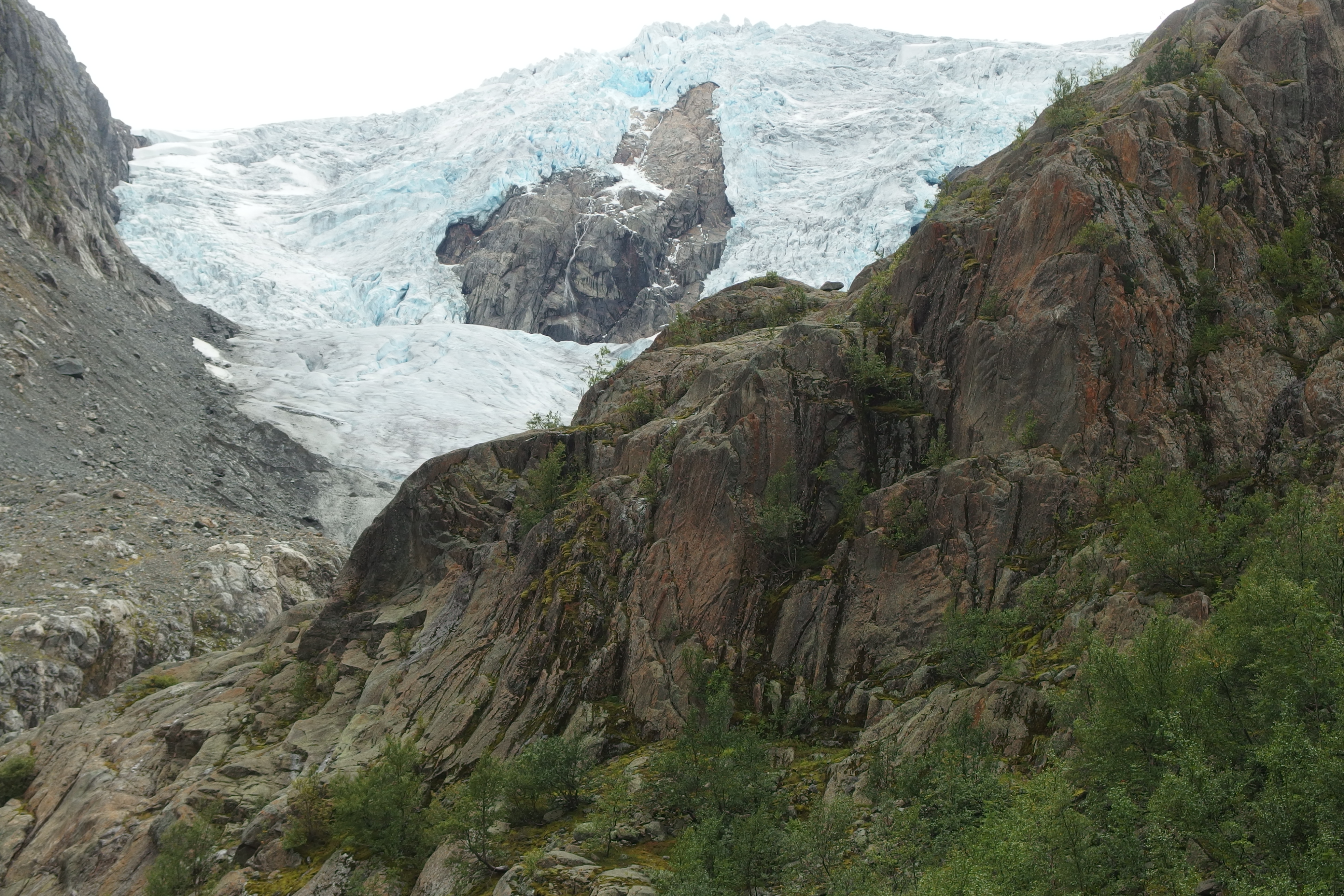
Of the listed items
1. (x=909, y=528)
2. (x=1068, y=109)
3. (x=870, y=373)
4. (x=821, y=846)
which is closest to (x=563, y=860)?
(x=821, y=846)

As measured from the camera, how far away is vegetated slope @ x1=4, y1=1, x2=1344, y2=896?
13.6m

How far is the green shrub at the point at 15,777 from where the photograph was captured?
95.4ft

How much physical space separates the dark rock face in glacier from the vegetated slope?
7535 centimetres

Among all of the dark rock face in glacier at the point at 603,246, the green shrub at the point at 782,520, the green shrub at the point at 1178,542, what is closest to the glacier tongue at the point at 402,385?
the dark rock face in glacier at the point at 603,246

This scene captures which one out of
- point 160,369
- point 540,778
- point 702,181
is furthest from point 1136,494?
point 702,181

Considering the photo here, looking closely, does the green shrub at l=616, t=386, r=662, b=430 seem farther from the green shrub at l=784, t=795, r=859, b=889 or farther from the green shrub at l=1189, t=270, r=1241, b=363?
the green shrub at l=784, t=795, r=859, b=889

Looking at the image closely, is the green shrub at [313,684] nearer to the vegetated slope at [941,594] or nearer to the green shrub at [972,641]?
the vegetated slope at [941,594]

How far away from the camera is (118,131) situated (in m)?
112

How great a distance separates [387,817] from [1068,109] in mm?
26996

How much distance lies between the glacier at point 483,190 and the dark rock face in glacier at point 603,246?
10.5ft

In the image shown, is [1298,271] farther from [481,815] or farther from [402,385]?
[402,385]

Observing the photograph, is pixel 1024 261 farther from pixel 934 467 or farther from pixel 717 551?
pixel 717 551

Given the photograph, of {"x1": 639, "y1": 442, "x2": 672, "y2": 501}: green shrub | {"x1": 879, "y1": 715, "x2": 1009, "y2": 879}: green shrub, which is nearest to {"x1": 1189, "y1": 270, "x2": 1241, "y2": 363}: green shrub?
{"x1": 879, "y1": 715, "x2": 1009, "y2": 879}: green shrub

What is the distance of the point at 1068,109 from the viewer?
28.6m
